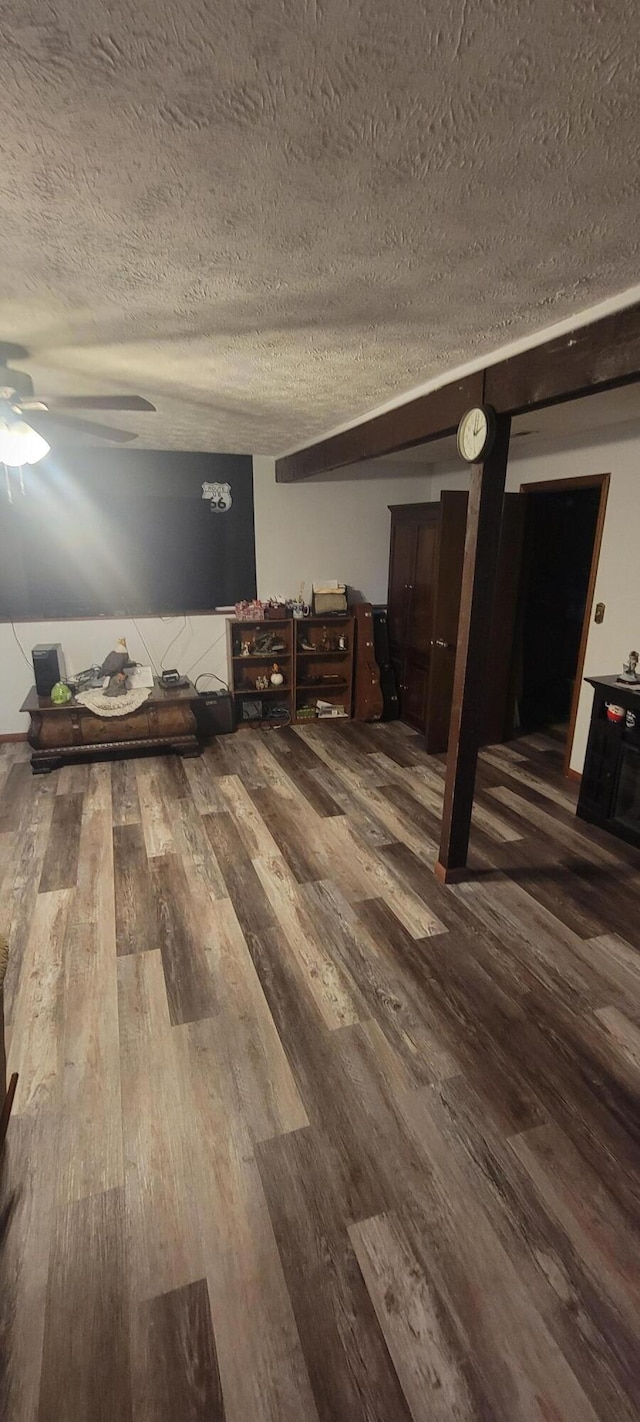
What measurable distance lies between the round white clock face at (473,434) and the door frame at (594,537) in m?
1.84

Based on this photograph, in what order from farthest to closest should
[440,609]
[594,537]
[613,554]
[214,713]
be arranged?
[214,713] < [440,609] < [594,537] < [613,554]

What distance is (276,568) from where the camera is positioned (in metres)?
5.48

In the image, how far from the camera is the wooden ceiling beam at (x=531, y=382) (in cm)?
170

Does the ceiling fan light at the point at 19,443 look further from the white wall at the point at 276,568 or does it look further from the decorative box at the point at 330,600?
the decorative box at the point at 330,600

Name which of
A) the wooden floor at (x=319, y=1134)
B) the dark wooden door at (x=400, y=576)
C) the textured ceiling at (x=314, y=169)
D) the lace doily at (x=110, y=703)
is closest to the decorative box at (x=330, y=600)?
the dark wooden door at (x=400, y=576)

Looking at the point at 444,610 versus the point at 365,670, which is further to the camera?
the point at 365,670

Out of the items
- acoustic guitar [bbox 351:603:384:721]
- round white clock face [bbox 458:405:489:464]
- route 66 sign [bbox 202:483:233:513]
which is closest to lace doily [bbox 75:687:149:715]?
route 66 sign [bbox 202:483:233:513]

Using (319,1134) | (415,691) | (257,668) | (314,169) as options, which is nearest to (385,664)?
(415,691)

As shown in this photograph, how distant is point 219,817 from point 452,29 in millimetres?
3326

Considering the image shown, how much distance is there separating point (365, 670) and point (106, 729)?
2341 millimetres

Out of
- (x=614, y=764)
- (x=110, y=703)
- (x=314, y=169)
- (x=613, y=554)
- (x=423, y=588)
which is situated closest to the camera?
(x=314, y=169)

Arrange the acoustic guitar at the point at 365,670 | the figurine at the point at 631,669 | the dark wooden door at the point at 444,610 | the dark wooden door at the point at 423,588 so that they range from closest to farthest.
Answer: the figurine at the point at 631,669 < the dark wooden door at the point at 444,610 < the dark wooden door at the point at 423,588 < the acoustic guitar at the point at 365,670

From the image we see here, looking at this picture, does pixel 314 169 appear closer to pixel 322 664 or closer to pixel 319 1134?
pixel 319 1134

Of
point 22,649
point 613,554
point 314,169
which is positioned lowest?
point 22,649
